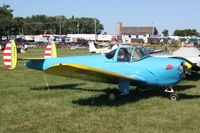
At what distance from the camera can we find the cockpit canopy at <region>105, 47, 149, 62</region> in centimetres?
1022

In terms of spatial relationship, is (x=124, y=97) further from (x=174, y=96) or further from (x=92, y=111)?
(x=92, y=111)

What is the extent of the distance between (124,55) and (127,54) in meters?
0.09

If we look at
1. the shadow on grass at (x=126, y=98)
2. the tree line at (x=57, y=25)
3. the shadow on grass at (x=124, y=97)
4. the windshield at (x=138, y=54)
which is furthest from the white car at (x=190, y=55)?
the tree line at (x=57, y=25)

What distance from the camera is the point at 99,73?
9.14m

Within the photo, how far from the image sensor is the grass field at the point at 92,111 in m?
7.02

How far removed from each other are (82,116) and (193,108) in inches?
110

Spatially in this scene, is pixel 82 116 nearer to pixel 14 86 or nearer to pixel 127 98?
pixel 127 98

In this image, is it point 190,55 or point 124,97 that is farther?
point 190,55

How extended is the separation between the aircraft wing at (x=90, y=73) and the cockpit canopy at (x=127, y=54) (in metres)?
0.62

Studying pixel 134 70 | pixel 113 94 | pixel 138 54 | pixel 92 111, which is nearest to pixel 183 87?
pixel 138 54

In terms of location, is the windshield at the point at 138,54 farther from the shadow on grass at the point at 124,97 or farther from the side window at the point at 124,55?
the shadow on grass at the point at 124,97

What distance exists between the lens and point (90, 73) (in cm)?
915

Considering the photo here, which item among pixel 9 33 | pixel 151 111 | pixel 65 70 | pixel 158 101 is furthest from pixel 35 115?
pixel 9 33

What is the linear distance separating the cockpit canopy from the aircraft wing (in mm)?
625
